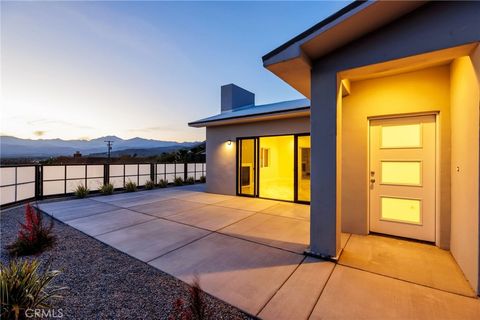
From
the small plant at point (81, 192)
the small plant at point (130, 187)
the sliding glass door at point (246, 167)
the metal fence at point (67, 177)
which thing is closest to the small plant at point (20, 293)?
the metal fence at point (67, 177)

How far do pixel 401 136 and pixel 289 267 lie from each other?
3.15 meters

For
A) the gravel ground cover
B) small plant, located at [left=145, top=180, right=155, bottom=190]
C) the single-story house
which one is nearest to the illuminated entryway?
the single-story house

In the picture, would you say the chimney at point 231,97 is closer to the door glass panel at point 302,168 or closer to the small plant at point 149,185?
the small plant at point 149,185

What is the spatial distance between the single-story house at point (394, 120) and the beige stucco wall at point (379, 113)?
2 centimetres

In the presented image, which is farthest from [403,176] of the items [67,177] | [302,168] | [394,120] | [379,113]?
[67,177]

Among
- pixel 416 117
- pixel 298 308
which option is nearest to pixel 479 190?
pixel 416 117

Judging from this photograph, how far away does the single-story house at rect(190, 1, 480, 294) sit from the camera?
224 centimetres

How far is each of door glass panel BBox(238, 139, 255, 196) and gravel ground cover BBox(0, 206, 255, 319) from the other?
5.22 m

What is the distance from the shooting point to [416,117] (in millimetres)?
3436

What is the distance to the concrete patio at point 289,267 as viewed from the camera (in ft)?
6.15

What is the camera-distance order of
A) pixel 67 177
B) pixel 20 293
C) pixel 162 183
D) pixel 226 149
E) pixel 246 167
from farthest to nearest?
pixel 162 183 < pixel 226 149 < pixel 246 167 < pixel 67 177 < pixel 20 293

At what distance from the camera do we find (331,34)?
101 inches

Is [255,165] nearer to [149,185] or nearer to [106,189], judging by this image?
[149,185]

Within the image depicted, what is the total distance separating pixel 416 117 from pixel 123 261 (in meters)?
5.34
